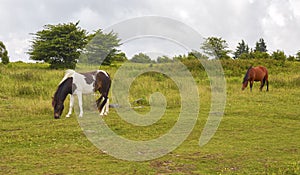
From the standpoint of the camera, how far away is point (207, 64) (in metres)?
19.9

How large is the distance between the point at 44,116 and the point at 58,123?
160 cm

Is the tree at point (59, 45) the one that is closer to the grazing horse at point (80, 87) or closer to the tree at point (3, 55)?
the tree at point (3, 55)

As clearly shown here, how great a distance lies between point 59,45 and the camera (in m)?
29.4

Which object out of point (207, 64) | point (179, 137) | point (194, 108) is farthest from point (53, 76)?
point (179, 137)

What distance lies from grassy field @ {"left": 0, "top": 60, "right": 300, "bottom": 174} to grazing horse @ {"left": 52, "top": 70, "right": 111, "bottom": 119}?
453 millimetres

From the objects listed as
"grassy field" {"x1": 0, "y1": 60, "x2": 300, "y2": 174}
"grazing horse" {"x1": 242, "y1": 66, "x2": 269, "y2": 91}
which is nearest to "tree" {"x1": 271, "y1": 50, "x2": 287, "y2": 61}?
"grazing horse" {"x1": 242, "y1": 66, "x2": 269, "y2": 91}

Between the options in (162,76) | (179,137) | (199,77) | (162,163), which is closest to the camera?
(162,163)

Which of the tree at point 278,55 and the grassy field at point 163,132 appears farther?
the tree at point 278,55

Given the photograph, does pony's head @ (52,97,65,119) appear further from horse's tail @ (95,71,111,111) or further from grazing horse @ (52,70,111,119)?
horse's tail @ (95,71,111,111)

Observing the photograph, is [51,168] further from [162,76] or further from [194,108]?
[162,76]

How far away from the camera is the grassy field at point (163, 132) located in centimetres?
664

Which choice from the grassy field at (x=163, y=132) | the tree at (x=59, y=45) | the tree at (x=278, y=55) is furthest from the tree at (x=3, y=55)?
the tree at (x=278, y=55)

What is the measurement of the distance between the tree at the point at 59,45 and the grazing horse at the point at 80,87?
698 inches

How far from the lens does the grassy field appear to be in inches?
261
